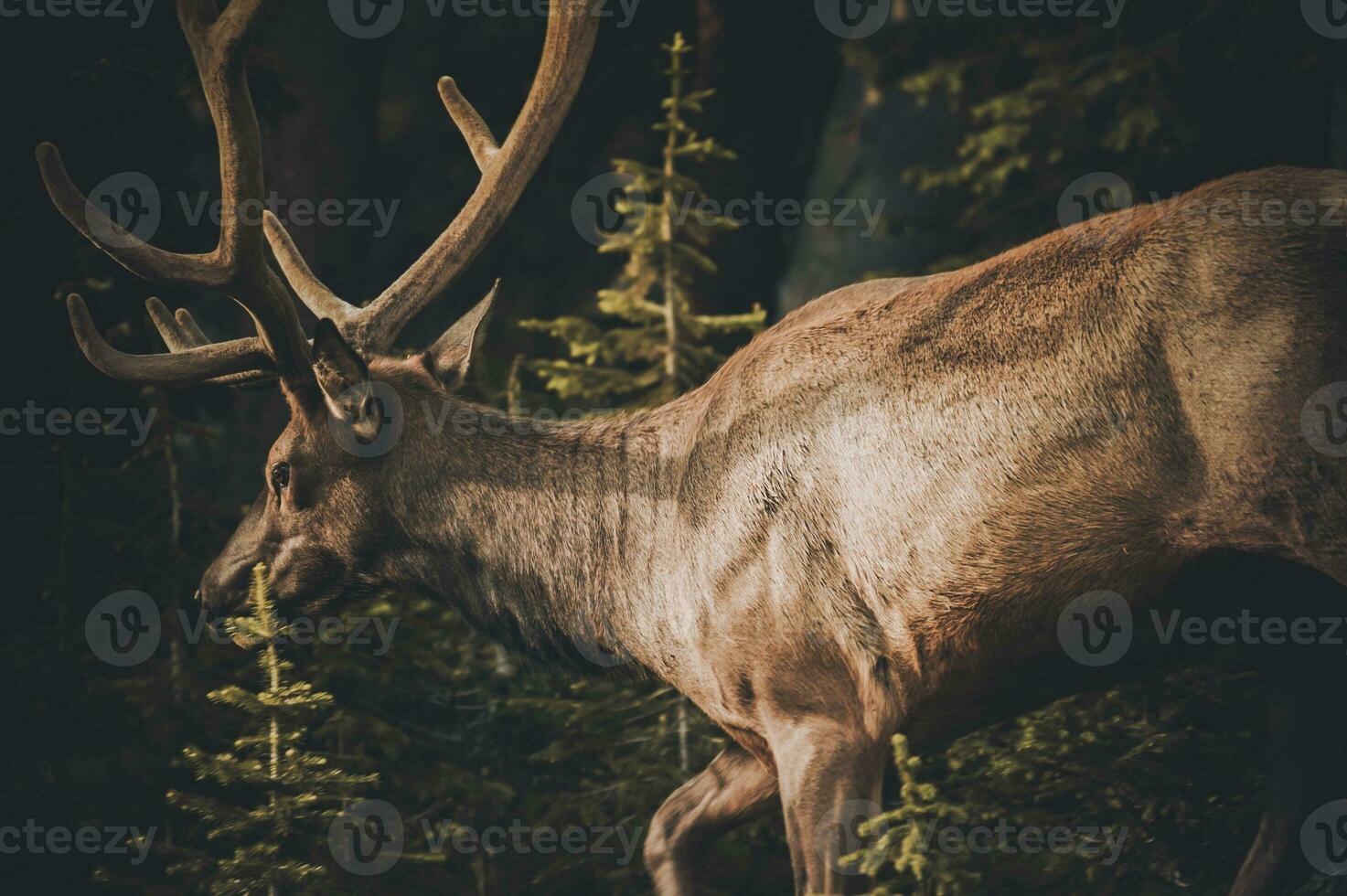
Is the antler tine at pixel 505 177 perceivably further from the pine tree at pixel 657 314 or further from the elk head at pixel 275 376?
the pine tree at pixel 657 314

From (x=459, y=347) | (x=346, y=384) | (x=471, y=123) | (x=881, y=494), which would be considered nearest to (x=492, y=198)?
(x=471, y=123)

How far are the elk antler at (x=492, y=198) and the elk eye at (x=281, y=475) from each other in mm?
573

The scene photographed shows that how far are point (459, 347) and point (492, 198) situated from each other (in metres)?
0.61

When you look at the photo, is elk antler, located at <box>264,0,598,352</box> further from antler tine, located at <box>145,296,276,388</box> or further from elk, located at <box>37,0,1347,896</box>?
antler tine, located at <box>145,296,276,388</box>

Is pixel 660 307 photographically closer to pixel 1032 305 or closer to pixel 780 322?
pixel 780 322

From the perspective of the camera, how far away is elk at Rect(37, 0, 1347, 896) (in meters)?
3.99

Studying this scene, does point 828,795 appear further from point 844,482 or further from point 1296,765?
point 1296,765

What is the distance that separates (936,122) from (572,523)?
7.24 meters

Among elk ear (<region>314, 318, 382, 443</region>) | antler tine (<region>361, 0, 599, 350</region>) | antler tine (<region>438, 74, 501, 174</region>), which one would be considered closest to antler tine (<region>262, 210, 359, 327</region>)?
antler tine (<region>361, 0, 599, 350</region>)

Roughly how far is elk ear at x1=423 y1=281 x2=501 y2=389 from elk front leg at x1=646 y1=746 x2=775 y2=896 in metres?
1.81

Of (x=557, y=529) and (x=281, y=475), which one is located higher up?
(x=281, y=475)

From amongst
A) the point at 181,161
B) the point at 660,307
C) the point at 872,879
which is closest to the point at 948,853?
the point at 872,879

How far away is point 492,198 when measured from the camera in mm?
5812

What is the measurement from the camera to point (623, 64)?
11.1 m
